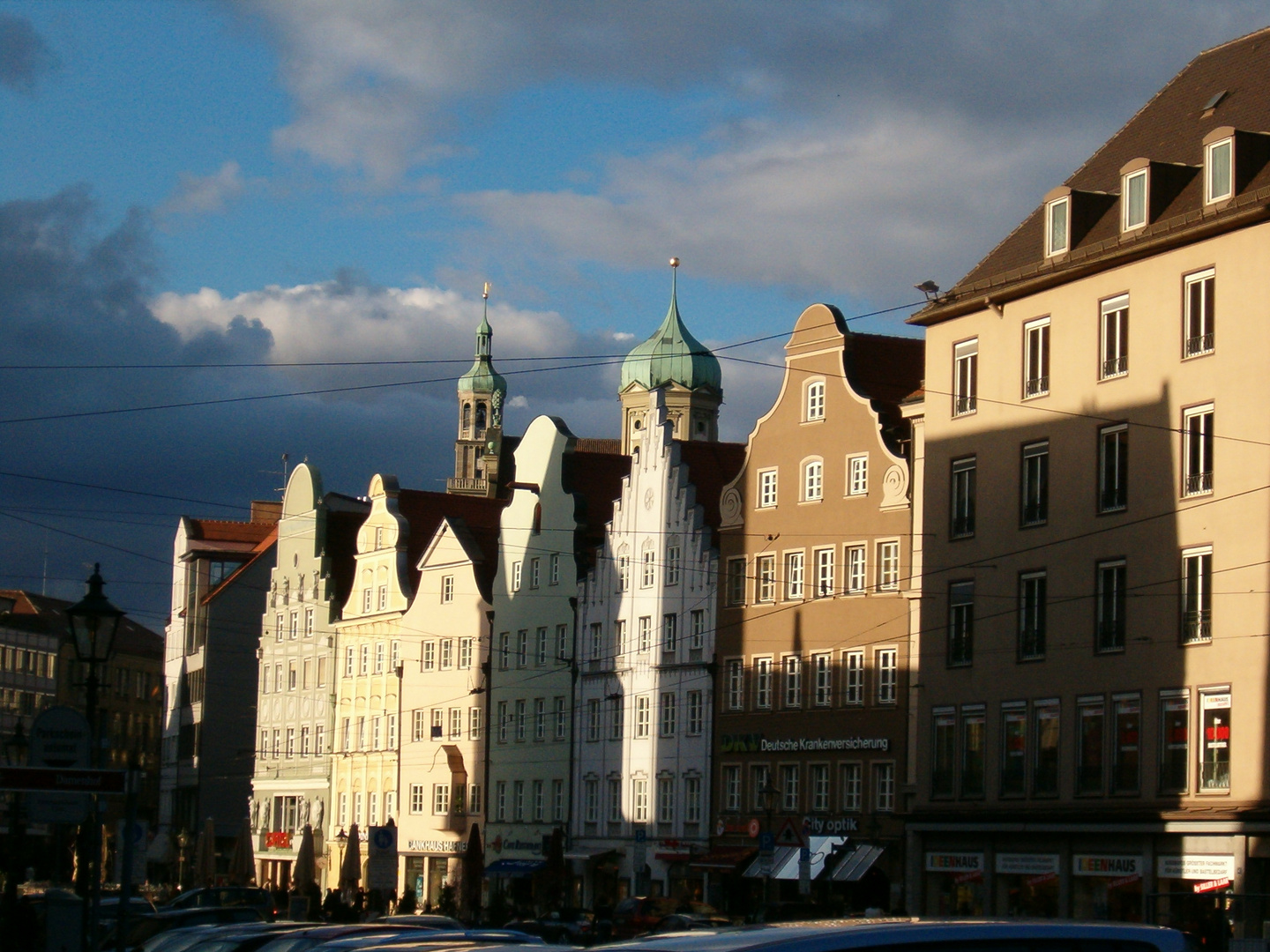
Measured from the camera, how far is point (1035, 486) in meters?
50.2

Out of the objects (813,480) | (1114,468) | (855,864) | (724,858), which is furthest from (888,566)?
(1114,468)

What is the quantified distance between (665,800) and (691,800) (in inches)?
59.1

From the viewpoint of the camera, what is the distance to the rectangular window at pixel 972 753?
51.0 metres

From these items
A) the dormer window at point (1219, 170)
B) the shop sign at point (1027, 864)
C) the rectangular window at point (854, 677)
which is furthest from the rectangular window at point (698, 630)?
the dormer window at point (1219, 170)

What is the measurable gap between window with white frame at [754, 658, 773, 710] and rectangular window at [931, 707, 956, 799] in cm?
1033

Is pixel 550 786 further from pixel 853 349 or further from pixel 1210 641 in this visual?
pixel 1210 641

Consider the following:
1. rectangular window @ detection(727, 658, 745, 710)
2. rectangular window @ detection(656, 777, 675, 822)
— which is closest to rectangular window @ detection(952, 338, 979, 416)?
rectangular window @ detection(727, 658, 745, 710)

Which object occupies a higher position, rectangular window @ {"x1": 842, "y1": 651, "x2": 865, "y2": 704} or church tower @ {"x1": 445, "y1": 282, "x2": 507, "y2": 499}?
church tower @ {"x1": 445, "y1": 282, "x2": 507, "y2": 499}

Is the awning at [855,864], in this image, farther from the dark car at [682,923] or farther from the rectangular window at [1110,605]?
the dark car at [682,923]

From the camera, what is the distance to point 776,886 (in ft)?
196

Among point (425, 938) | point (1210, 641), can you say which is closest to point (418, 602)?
point (1210, 641)

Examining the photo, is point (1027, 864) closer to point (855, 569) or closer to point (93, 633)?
point (855, 569)

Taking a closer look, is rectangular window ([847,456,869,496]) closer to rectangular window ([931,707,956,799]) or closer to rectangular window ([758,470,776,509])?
rectangular window ([758,470,776,509])

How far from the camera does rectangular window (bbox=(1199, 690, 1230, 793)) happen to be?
4372cm
